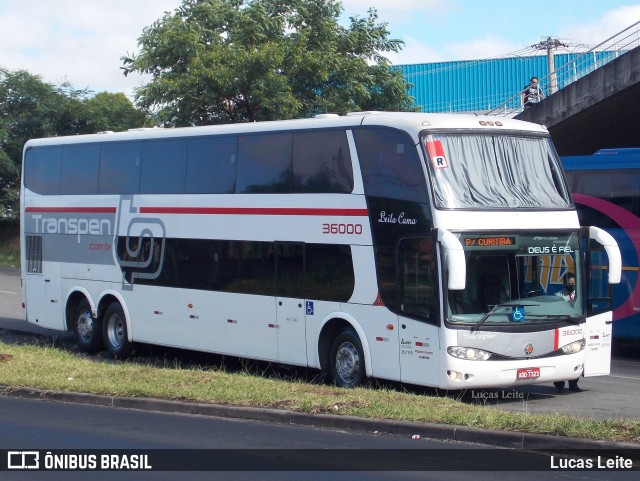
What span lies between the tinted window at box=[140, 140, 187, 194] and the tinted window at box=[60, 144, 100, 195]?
1.60 m

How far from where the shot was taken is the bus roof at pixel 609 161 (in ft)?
61.8

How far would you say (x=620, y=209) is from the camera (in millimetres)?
18875

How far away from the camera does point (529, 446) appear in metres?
9.69

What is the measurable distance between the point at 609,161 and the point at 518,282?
7.06 m

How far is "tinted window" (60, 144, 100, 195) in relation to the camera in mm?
19281

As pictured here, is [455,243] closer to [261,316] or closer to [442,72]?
[261,316]

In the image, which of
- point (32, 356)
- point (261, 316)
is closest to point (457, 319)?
point (261, 316)

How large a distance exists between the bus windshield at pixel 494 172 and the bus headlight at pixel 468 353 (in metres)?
1.82

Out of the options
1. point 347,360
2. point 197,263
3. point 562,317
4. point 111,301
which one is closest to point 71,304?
point 111,301

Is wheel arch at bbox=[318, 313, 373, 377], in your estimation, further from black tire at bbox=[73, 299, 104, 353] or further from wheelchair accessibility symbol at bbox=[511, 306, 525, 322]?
black tire at bbox=[73, 299, 104, 353]

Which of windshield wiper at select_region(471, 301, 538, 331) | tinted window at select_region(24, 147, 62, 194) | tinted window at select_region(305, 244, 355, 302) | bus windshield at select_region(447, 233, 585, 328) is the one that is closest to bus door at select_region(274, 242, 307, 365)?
tinted window at select_region(305, 244, 355, 302)

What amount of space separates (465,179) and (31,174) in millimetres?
11092

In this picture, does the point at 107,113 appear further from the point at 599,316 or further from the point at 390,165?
the point at 599,316

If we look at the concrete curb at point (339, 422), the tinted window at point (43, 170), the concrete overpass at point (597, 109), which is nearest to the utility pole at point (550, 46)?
the concrete overpass at point (597, 109)
